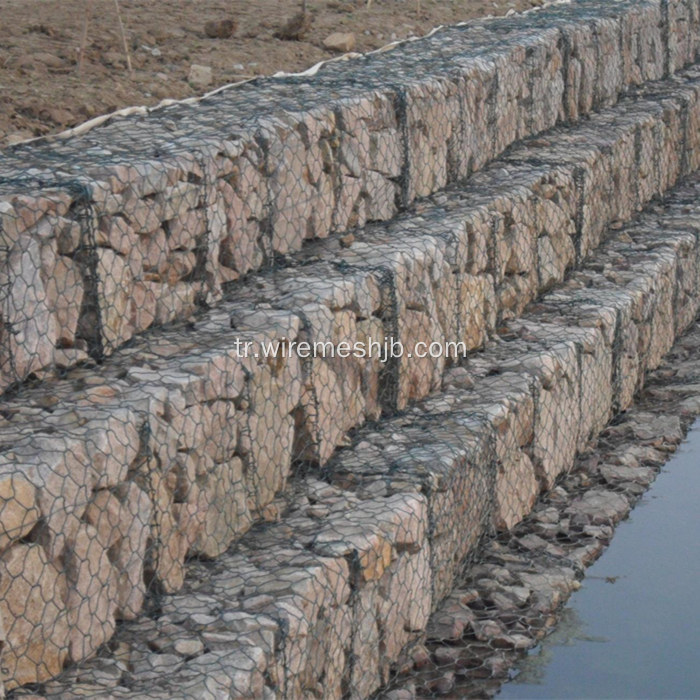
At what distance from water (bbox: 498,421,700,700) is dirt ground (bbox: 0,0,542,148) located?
3.69 m

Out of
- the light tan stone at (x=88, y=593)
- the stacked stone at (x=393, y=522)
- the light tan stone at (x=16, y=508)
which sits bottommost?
the stacked stone at (x=393, y=522)

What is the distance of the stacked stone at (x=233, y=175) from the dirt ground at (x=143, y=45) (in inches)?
35.9

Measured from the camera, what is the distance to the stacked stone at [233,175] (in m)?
4.45

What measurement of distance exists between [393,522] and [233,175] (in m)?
1.82

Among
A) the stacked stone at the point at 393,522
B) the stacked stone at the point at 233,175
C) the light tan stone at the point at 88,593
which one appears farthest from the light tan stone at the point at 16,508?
the stacked stone at the point at 233,175

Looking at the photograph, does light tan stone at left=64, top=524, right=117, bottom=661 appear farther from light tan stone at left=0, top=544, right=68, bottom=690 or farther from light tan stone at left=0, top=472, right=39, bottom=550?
light tan stone at left=0, top=472, right=39, bottom=550

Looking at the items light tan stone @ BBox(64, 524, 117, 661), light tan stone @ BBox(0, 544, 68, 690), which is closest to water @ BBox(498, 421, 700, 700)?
light tan stone @ BBox(64, 524, 117, 661)

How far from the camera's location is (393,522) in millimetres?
4824

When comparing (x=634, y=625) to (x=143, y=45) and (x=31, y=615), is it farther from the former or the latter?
(x=143, y=45)

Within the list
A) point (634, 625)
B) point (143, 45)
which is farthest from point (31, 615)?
point (143, 45)

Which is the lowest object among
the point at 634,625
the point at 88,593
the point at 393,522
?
the point at 634,625

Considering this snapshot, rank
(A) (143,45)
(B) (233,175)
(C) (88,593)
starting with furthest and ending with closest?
(A) (143,45)
(B) (233,175)
(C) (88,593)

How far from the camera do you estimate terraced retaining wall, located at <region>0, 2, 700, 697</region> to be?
13.0ft

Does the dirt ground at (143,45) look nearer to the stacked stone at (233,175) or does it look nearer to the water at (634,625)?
the stacked stone at (233,175)
